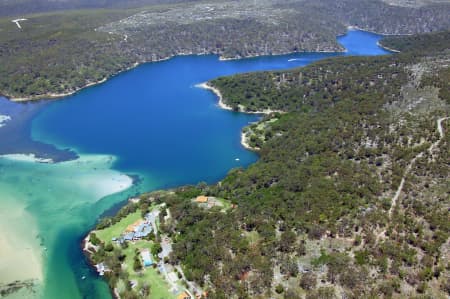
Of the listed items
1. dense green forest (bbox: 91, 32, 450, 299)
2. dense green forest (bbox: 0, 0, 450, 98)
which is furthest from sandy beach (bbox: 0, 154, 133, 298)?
dense green forest (bbox: 0, 0, 450, 98)

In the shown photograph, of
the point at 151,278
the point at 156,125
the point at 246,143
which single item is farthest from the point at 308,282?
the point at 156,125

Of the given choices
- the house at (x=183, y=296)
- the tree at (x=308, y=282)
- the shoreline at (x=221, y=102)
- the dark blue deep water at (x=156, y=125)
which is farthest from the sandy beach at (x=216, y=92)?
the tree at (x=308, y=282)

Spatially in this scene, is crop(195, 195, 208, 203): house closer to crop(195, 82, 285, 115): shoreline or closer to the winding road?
the winding road

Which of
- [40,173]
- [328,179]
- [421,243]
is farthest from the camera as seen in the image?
[40,173]

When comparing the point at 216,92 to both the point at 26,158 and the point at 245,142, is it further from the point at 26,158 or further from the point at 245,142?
the point at 26,158

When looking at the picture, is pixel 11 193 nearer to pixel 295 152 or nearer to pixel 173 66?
pixel 295 152

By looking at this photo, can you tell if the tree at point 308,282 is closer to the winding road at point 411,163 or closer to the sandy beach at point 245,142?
the winding road at point 411,163

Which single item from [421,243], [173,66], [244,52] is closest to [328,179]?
[421,243]
